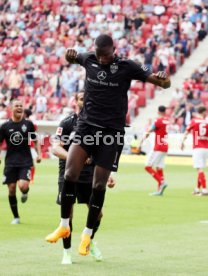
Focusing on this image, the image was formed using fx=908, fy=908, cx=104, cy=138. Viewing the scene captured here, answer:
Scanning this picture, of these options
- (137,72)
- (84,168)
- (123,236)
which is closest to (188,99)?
(123,236)

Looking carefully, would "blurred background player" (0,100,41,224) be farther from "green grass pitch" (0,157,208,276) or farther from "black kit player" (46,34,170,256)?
"black kit player" (46,34,170,256)

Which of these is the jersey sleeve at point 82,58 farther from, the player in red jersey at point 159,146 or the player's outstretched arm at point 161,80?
the player in red jersey at point 159,146

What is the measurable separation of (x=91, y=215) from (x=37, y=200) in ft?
31.9

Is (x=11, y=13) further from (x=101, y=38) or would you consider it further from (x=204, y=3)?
(x=101, y=38)

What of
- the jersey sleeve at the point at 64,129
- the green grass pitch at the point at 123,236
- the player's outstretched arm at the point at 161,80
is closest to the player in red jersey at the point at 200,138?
the green grass pitch at the point at 123,236

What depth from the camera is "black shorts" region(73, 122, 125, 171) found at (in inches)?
410

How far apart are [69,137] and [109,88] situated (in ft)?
3.90

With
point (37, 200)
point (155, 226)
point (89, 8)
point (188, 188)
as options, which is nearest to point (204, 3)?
point (89, 8)

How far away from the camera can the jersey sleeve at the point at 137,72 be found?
10419 millimetres

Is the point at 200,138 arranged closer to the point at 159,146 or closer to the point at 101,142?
the point at 159,146

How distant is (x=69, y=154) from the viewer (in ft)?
34.2

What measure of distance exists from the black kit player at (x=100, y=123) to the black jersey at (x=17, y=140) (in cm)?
560

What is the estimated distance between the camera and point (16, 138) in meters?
16.1

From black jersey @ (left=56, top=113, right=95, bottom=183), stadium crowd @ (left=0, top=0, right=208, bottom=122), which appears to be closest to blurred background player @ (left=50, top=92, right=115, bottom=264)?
black jersey @ (left=56, top=113, right=95, bottom=183)
